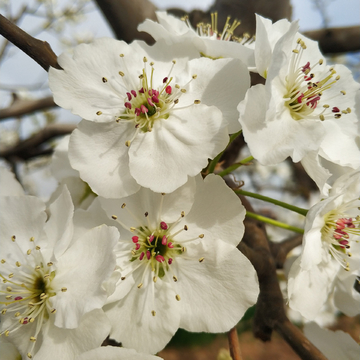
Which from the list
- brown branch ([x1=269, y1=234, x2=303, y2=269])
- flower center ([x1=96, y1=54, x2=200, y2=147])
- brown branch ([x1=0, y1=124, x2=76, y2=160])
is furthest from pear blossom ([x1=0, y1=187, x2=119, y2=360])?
brown branch ([x1=0, y1=124, x2=76, y2=160])

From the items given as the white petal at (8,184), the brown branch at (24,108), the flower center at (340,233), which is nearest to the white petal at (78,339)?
the white petal at (8,184)

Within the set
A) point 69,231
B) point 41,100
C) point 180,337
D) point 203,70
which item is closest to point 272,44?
point 203,70

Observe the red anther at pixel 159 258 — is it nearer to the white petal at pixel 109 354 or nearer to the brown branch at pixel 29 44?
the white petal at pixel 109 354

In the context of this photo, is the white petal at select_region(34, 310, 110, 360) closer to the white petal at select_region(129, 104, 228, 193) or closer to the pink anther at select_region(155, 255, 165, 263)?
the pink anther at select_region(155, 255, 165, 263)

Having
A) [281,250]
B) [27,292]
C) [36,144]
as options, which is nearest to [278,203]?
[281,250]

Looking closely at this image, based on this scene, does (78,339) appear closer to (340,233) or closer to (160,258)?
(160,258)

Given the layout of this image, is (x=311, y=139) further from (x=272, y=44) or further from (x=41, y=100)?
(x=41, y=100)
